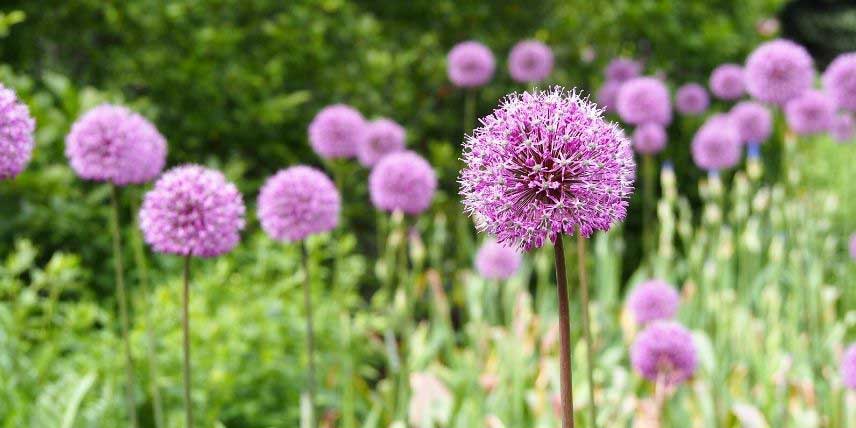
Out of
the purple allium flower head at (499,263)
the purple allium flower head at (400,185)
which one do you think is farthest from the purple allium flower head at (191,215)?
the purple allium flower head at (499,263)

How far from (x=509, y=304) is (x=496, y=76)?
1948 millimetres

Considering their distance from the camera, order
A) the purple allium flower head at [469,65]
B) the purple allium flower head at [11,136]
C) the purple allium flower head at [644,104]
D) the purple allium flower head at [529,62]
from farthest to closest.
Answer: the purple allium flower head at [529,62] → the purple allium flower head at [469,65] → the purple allium flower head at [644,104] → the purple allium flower head at [11,136]

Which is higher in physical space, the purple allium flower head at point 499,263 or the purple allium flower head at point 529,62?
the purple allium flower head at point 529,62

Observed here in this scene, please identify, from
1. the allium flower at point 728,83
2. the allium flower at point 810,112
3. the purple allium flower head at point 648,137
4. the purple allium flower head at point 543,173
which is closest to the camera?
the purple allium flower head at point 543,173

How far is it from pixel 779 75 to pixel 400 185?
156 cm

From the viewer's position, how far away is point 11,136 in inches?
59.3

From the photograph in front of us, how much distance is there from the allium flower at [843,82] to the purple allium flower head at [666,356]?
1.26 metres

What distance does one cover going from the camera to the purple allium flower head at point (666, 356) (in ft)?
7.61

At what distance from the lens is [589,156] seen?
3.75 feet

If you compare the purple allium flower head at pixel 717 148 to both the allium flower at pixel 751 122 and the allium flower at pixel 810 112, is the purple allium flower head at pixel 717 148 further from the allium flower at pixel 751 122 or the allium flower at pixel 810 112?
the allium flower at pixel 810 112

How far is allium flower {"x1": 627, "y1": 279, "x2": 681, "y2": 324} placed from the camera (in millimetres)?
2967

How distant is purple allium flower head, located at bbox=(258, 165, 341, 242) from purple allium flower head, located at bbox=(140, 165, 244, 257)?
29 centimetres

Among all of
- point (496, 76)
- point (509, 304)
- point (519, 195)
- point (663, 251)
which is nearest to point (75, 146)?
point (519, 195)

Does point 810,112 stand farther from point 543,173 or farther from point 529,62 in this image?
point 543,173
